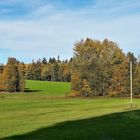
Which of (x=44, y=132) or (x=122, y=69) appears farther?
(x=122, y=69)

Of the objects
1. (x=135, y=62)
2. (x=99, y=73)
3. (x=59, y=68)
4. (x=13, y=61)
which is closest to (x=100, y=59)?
(x=99, y=73)

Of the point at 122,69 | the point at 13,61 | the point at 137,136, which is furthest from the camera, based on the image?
the point at 13,61

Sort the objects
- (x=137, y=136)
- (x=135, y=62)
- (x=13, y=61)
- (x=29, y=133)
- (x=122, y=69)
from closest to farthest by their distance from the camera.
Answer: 1. (x=137, y=136)
2. (x=29, y=133)
3. (x=122, y=69)
4. (x=135, y=62)
5. (x=13, y=61)

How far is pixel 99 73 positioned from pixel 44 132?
8741 cm

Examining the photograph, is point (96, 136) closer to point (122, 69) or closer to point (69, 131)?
point (69, 131)

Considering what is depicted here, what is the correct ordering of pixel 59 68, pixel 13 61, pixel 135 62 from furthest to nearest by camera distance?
1. pixel 59 68
2. pixel 13 61
3. pixel 135 62

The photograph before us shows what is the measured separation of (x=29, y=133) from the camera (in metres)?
23.4

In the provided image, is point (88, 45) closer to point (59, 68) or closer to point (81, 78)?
point (81, 78)

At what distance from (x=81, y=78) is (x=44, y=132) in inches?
3354

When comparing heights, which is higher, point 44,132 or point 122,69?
point 122,69

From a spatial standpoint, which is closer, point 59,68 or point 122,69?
point 122,69

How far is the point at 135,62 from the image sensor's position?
118 m

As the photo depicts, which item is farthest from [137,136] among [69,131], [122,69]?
[122,69]

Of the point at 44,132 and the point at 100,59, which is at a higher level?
the point at 100,59
